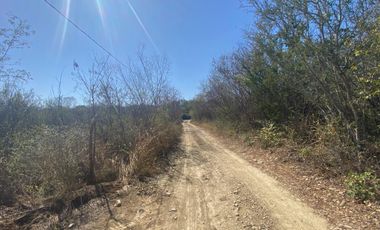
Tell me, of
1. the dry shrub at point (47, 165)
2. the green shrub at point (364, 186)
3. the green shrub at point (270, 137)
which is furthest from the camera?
the green shrub at point (270, 137)

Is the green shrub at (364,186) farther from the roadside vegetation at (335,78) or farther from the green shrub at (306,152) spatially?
the green shrub at (306,152)

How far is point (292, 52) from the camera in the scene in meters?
6.94

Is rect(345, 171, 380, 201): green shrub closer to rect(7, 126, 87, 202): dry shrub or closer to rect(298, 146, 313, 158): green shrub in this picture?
rect(298, 146, 313, 158): green shrub

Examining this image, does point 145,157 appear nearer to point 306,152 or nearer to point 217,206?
point 217,206

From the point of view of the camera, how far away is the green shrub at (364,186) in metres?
4.46

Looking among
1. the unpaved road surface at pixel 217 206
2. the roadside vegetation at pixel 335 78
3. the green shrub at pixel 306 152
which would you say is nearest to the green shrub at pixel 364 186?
the roadside vegetation at pixel 335 78

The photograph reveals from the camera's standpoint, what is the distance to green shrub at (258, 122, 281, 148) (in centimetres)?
944

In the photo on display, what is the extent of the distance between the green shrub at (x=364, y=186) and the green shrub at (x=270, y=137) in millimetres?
4342

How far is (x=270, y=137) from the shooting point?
9.86 m

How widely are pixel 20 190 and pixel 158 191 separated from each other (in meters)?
2.93

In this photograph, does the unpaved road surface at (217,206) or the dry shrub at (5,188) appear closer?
the unpaved road surface at (217,206)

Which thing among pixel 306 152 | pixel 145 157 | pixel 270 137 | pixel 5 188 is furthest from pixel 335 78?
pixel 5 188

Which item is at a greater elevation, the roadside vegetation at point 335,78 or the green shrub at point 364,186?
the roadside vegetation at point 335,78

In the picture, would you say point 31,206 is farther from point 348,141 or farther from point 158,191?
point 348,141
